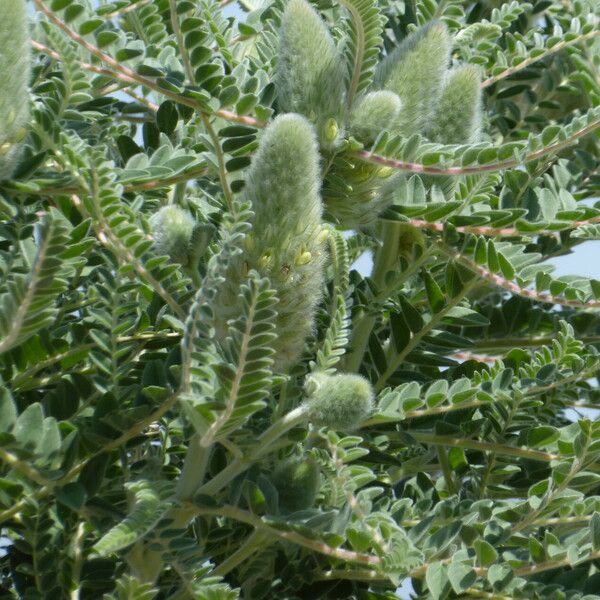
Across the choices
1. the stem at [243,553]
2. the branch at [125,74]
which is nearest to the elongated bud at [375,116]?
the branch at [125,74]

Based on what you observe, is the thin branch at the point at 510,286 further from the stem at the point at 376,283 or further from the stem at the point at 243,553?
the stem at the point at 243,553

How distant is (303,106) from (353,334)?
39 centimetres

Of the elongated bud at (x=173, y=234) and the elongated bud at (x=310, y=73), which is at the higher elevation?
the elongated bud at (x=310, y=73)

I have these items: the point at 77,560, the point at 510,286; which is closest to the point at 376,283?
the point at 510,286

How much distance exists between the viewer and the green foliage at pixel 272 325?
1.15 meters

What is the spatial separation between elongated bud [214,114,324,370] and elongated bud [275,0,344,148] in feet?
0.40

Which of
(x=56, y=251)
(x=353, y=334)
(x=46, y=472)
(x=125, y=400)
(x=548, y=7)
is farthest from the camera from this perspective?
(x=548, y=7)

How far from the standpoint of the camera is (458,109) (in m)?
1.47

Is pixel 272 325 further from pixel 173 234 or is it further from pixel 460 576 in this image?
pixel 460 576

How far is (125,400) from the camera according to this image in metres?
1.35

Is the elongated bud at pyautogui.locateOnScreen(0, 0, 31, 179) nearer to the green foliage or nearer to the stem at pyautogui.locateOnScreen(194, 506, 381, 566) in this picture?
the green foliage

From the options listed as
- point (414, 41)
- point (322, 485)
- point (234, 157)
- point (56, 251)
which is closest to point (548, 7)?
point (414, 41)

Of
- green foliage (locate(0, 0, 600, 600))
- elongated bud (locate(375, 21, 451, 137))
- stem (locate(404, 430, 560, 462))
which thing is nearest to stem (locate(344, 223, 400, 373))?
green foliage (locate(0, 0, 600, 600))

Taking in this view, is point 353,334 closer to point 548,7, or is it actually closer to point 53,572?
point 53,572
